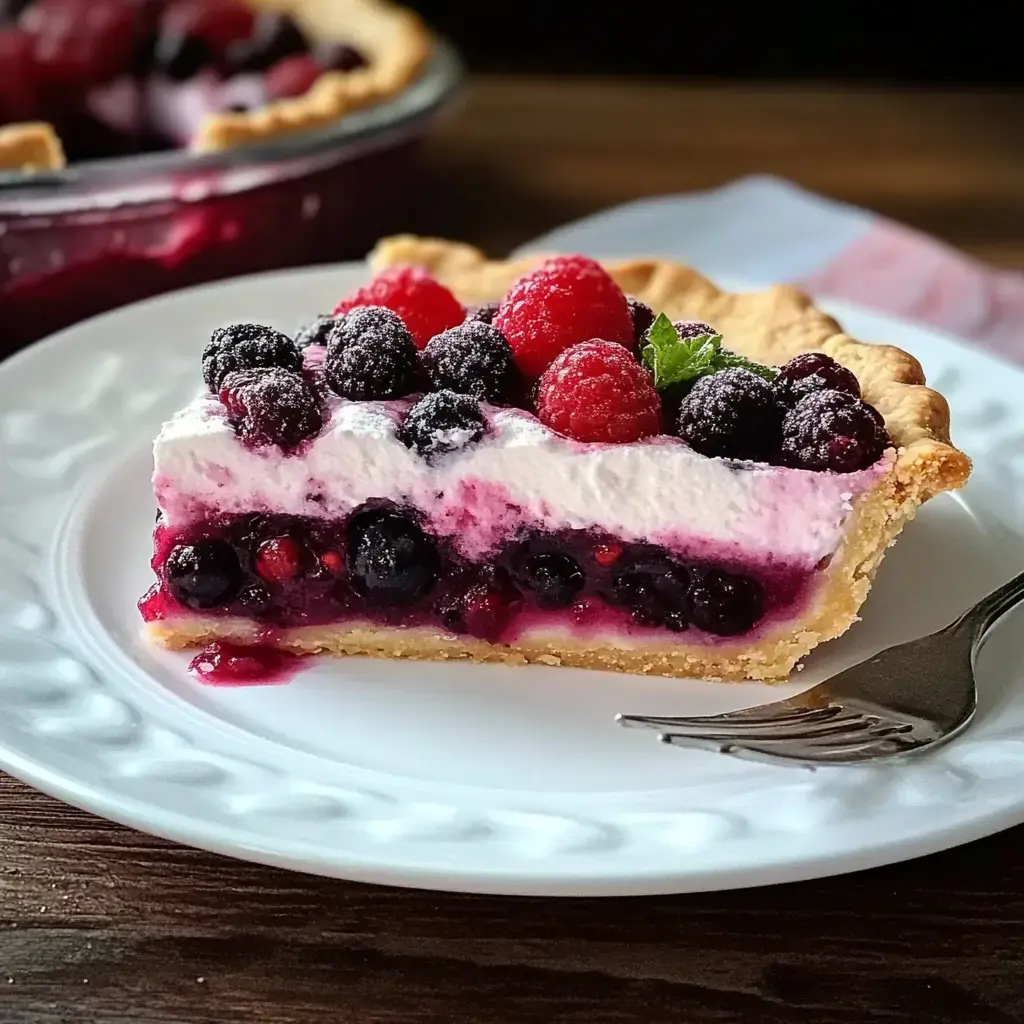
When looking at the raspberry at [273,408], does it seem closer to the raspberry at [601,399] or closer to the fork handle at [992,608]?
the raspberry at [601,399]

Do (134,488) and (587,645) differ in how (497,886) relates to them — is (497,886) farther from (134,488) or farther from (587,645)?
(134,488)

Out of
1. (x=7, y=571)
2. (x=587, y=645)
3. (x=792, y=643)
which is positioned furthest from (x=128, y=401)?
(x=792, y=643)

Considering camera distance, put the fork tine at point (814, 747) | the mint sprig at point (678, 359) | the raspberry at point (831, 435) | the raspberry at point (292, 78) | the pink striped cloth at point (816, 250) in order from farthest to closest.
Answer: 1. the raspberry at point (292, 78)
2. the pink striped cloth at point (816, 250)
3. the mint sprig at point (678, 359)
4. the raspberry at point (831, 435)
5. the fork tine at point (814, 747)

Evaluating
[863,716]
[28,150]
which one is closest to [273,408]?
[863,716]

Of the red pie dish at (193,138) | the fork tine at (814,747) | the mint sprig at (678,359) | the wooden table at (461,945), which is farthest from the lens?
the red pie dish at (193,138)

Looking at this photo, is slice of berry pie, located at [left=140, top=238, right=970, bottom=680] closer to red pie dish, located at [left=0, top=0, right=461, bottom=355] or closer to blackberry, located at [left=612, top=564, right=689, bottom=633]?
blackberry, located at [left=612, top=564, right=689, bottom=633]

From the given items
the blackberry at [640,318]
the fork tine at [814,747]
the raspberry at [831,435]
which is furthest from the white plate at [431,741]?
the blackberry at [640,318]

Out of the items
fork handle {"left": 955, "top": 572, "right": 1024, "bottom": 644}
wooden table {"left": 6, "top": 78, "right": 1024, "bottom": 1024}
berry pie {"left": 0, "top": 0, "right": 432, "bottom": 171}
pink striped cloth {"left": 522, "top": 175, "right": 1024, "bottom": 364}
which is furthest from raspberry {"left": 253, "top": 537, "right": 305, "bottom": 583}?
berry pie {"left": 0, "top": 0, "right": 432, "bottom": 171}

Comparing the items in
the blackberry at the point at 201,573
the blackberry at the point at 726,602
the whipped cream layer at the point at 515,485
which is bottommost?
the blackberry at the point at 201,573
